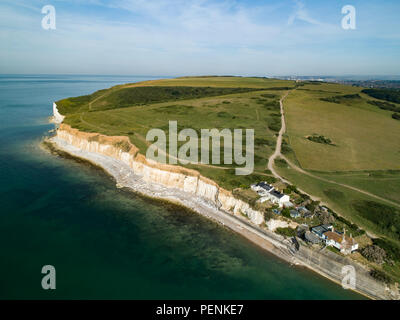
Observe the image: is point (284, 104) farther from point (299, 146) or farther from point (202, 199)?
point (202, 199)

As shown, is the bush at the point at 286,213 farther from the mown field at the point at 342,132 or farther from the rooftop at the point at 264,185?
the mown field at the point at 342,132

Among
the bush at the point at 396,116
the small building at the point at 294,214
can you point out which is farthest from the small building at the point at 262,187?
the bush at the point at 396,116

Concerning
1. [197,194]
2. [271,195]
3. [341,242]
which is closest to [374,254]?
[341,242]

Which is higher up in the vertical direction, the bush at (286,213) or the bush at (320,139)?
the bush at (320,139)

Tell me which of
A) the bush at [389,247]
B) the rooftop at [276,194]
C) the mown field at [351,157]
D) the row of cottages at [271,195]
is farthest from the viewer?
the rooftop at [276,194]

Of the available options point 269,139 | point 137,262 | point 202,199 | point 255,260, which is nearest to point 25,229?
point 137,262

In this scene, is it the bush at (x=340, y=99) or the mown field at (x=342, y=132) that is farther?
the bush at (x=340, y=99)

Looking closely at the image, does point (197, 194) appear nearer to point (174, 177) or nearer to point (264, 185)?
point (174, 177)

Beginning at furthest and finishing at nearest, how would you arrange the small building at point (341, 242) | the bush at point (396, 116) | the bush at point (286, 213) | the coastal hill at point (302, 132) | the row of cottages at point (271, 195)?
the bush at point (396, 116), the coastal hill at point (302, 132), the row of cottages at point (271, 195), the bush at point (286, 213), the small building at point (341, 242)
